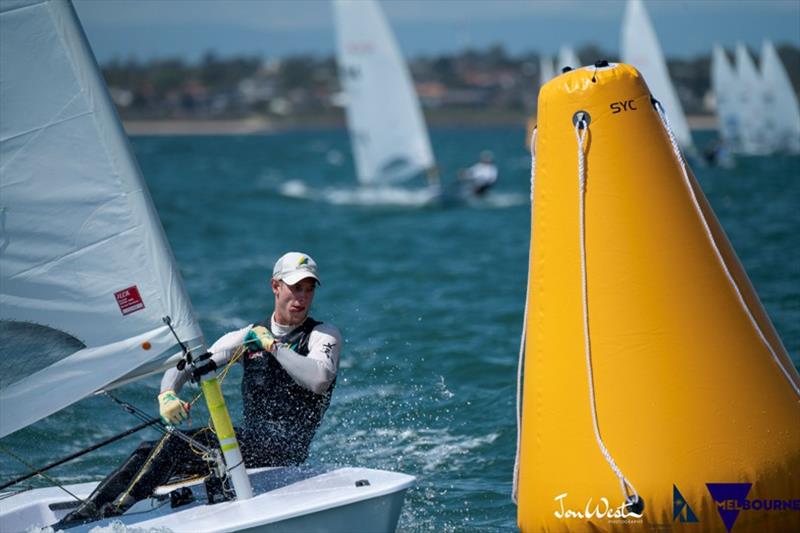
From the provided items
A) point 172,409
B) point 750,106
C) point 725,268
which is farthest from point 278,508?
point 750,106

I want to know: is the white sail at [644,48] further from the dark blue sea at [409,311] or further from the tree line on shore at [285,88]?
the tree line on shore at [285,88]

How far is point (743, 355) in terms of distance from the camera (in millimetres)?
4410

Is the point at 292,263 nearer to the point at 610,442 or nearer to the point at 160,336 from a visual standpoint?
the point at 160,336

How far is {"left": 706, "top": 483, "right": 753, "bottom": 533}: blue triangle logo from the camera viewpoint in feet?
14.0

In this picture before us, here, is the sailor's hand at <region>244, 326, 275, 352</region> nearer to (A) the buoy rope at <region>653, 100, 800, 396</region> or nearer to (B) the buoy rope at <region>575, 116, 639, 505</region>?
(B) the buoy rope at <region>575, 116, 639, 505</region>

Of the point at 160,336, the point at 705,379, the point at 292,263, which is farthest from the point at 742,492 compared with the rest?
the point at 160,336

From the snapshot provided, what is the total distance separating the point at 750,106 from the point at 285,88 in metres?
116

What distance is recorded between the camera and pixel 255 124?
135375 millimetres

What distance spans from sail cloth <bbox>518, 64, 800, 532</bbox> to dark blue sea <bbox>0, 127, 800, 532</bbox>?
48.7 inches

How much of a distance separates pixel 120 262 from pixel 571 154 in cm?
170

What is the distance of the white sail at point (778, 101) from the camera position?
39250 mm

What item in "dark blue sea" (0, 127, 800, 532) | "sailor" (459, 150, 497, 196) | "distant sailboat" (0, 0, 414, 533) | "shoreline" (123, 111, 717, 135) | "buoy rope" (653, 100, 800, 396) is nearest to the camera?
"buoy rope" (653, 100, 800, 396)

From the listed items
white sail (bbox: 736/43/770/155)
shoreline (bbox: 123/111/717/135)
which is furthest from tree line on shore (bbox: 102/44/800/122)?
white sail (bbox: 736/43/770/155)

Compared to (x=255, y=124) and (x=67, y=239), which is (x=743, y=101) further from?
(x=255, y=124)
